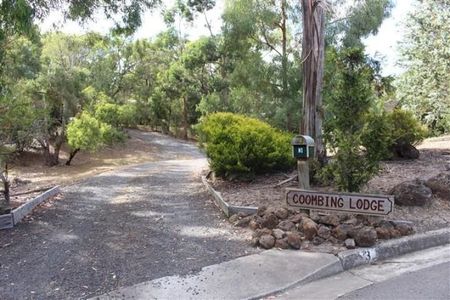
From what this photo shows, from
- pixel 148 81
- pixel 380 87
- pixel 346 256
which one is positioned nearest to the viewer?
pixel 346 256

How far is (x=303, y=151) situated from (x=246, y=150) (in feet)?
10.2

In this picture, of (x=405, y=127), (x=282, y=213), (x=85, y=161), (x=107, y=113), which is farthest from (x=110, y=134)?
(x=282, y=213)

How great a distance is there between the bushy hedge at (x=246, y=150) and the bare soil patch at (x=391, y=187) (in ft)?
0.95

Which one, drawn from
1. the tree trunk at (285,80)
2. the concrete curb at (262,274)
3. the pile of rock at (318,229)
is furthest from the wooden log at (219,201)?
the tree trunk at (285,80)

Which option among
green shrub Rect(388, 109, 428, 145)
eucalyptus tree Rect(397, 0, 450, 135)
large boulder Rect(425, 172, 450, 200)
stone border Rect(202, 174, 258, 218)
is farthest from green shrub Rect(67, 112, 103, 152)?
large boulder Rect(425, 172, 450, 200)

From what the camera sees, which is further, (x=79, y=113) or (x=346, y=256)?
(x=79, y=113)

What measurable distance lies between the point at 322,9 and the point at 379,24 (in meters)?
7.61

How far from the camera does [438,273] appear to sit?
4.72m

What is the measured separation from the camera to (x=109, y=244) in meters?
5.95

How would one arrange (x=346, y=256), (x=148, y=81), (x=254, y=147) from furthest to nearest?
(x=148, y=81) → (x=254, y=147) → (x=346, y=256)

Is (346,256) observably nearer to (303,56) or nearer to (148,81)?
(303,56)

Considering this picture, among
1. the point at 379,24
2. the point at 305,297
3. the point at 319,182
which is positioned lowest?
the point at 305,297

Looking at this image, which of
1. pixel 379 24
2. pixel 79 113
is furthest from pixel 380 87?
pixel 79 113

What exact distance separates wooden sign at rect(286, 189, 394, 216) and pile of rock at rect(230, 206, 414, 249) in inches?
6.3
